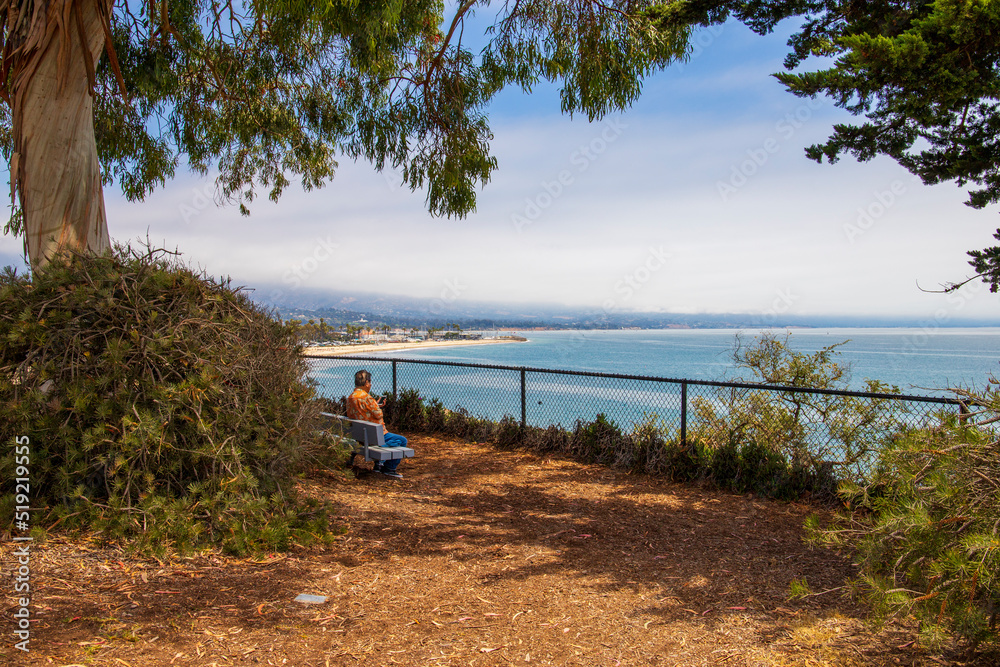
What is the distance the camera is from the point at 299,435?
5.25 metres

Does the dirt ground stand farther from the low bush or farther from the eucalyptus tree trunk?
the eucalyptus tree trunk

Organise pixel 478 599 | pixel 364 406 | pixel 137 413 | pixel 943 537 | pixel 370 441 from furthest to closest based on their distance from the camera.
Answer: pixel 364 406 → pixel 370 441 → pixel 137 413 → pixel 478 599 → pixel 943 537

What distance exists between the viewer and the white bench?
274 inches

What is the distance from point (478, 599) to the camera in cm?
397

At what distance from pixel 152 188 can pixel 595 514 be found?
400 inches

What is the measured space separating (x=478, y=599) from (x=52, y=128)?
6.31m

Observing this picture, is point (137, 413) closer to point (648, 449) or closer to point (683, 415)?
point (648, 449)

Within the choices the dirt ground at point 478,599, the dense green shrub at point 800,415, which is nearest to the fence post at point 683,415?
the dense green shrub at point 800,415

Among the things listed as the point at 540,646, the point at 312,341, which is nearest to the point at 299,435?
the point at 312,341

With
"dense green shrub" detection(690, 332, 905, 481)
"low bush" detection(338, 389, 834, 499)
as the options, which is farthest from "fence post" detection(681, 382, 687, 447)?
"dense green shrub" detection(690, 332, 905, 481)

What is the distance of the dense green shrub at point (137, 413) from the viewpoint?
435 centimetres

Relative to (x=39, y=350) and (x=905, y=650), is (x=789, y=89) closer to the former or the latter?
(x=905, y=650)

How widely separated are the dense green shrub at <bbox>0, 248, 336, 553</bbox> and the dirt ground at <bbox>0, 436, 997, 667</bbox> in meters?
0.29

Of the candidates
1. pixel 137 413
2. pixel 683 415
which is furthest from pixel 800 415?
pixel 137 413
